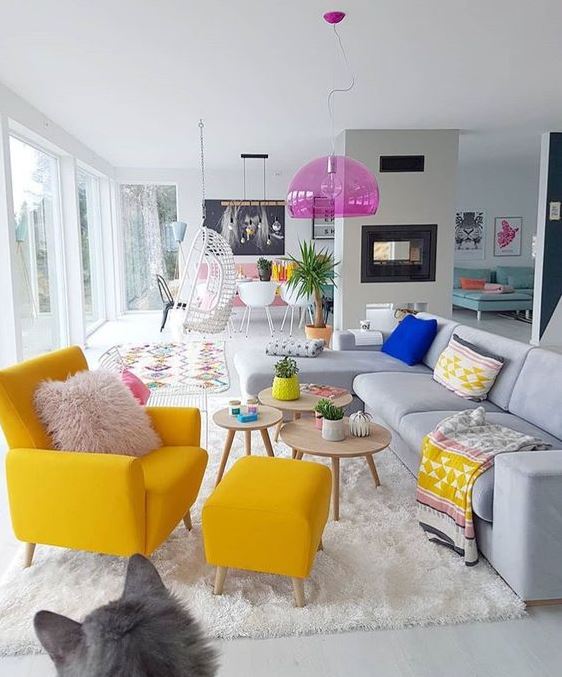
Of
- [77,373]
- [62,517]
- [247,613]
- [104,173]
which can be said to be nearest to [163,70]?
[77,373]

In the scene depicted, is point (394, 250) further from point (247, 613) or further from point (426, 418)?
point (247, 613)

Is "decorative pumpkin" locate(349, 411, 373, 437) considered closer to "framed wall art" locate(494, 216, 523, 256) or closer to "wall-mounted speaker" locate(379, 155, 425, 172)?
"wall-mounted speaker" locate(379, 155, 425, 172)

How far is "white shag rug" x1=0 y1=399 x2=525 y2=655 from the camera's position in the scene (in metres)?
2.09

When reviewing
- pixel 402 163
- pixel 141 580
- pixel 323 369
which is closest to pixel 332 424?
pixel 323 369

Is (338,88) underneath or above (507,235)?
above

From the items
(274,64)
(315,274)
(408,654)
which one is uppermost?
(274,64)

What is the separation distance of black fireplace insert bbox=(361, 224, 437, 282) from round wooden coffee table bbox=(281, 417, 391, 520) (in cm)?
425

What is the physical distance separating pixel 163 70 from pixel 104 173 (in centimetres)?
510

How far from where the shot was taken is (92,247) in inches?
363

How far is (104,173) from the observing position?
9117mm

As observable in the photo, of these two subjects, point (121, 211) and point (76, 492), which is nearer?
point (76, 492)

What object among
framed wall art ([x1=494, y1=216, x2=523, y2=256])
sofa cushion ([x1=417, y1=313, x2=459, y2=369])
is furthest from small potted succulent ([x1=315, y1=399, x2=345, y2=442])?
framed wall art ([x1=494, y1=216, x2=523, y2=256])

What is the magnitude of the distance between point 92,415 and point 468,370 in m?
2.21

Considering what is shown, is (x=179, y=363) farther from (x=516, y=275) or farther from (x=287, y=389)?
(x=516, y=275)
